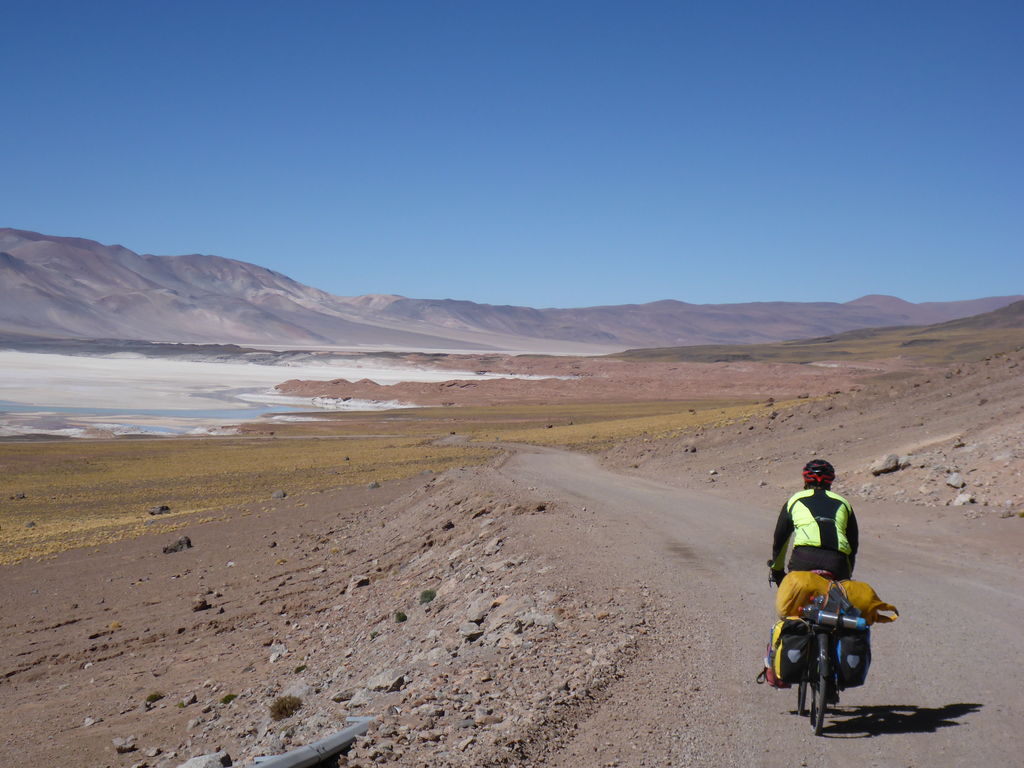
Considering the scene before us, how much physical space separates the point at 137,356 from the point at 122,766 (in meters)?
171

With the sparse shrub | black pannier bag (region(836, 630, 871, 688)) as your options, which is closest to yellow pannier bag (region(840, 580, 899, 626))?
black pannier bag (region(836, 630, 871, 688))

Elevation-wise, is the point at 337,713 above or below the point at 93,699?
above

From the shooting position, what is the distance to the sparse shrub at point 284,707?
8.25 meters

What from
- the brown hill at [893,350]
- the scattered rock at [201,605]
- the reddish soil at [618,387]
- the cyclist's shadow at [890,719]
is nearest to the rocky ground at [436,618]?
the scattered rock at [201,605]

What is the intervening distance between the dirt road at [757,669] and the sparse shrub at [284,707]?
3.25 metres

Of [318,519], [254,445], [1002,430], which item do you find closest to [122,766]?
[318,519]

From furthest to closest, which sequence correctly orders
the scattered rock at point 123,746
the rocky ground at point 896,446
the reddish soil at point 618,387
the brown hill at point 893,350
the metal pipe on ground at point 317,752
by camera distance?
the brown hill at point 893,350 < the reddish soil at point 618,387 < the rocky ground at point 896,446 < the scattered rock at point 123,746 < the metal pipe on ground at point 317,752

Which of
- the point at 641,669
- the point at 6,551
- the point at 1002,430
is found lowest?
the point at 6,551

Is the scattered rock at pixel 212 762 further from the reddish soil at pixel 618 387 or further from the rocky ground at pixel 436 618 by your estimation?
the reddish soil at pixel 618 387

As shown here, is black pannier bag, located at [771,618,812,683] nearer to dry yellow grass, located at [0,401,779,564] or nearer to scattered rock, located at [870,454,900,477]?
scattered rock, located at [870,454,900,477]

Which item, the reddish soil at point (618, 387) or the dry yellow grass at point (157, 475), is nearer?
the dry yellow grass at point (157, 475)

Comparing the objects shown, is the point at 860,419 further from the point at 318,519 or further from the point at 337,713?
the point at 337,713

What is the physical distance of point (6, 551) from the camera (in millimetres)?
21250

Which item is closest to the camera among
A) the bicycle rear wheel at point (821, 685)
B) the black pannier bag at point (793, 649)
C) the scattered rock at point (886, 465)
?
the bicycle rear wheel at point (821, 685)
